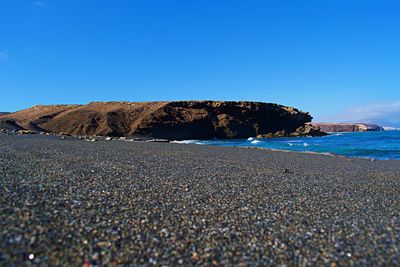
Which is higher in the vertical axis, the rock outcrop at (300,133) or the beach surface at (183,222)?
the rock outcrop at (300,133)

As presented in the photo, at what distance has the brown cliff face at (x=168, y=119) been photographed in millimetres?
78312

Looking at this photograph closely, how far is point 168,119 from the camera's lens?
85.9 m

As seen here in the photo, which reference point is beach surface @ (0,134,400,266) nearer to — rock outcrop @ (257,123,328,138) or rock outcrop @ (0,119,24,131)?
rock outcrop @ (0,119,24,131)

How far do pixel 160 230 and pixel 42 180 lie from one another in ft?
12.7

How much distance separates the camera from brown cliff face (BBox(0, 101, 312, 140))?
257 feet

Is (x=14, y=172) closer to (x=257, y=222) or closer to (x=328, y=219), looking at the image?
(x=257, y=222)

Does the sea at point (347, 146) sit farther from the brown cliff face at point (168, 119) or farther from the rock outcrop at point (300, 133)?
the rock outcrop at point (300, 133)

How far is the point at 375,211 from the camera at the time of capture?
21.2 ft

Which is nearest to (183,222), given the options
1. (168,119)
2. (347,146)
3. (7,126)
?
(347,146)

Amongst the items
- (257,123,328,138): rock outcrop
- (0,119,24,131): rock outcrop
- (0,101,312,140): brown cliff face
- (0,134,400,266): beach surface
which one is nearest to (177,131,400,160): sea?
(0,134,400,266): beach surface

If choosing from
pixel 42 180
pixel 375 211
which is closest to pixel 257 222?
pixel 375 211

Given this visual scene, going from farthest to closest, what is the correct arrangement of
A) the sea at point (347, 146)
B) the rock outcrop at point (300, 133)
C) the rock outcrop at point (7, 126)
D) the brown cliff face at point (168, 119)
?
the rock outcrop at point (300, 133), the brown cliff face at point (168, 119), the rock outcrop at point (7, 126), the sea at point (347, 146)

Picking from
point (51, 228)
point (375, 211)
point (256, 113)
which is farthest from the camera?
point (256, 113)

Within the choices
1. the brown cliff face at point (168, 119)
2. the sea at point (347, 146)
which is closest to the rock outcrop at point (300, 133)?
the brown cliff face at point (168, 119)
